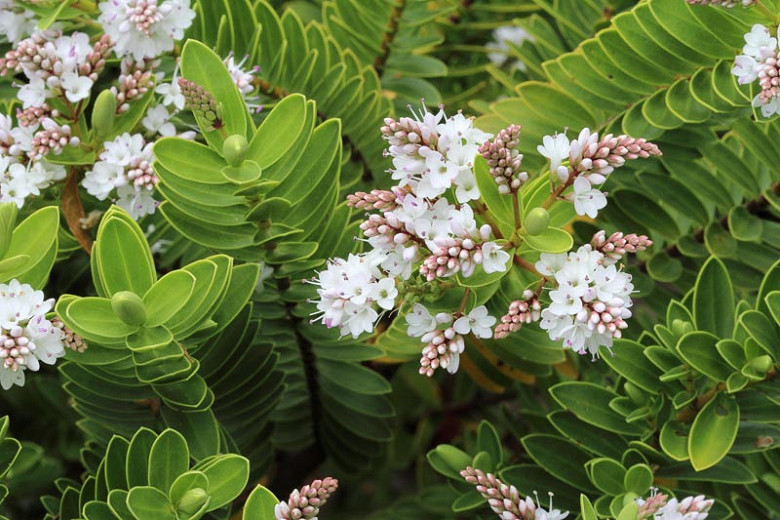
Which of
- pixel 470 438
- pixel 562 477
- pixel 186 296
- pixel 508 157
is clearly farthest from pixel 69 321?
pixel 470 438

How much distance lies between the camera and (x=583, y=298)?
4.13 ft

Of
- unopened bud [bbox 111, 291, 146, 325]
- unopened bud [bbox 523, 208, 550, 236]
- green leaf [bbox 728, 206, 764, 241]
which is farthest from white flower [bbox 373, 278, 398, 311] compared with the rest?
green leaf [bbox 728, 206, 764, 241]

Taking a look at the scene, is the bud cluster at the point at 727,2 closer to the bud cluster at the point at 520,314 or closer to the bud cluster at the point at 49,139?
the bud cluster at the point at 520,314

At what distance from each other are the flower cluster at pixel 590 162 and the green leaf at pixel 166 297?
0.55 m

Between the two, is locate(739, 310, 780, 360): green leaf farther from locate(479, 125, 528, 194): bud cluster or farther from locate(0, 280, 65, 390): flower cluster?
locate(0, 280, 65, 390): flower cluster

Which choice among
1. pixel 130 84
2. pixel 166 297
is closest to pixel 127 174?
pixel 130 84

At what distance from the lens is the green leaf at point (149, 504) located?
4.28 ft

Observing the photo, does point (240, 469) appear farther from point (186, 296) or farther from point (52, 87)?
point (52, 87)

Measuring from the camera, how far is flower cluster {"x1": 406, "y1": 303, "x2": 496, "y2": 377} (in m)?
1.29

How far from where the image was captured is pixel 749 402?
1.49 meters

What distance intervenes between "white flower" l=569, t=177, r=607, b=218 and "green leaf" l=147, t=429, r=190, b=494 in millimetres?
661

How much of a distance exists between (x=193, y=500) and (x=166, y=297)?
288 millimetres

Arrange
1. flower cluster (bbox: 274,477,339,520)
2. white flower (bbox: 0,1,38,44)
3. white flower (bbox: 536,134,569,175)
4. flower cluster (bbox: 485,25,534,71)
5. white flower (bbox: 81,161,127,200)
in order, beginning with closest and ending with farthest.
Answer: flower cluster (bbox: 274,477,339,520) < white flower (bbox: 536,134,569,175) < white flower (bbox: 81,161,127,200) < white flower (bbox: 0,1,38,44) < flower cluster (bbox: 485,25,534,71)

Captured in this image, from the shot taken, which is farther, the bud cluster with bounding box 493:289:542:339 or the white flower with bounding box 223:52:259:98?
the white flower with bounding box 223:52:259:98
